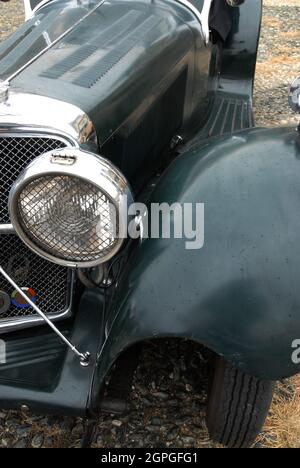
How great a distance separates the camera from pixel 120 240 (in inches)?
57.4

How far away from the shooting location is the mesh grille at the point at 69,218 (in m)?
1.43

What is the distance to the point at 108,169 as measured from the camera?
141 cm

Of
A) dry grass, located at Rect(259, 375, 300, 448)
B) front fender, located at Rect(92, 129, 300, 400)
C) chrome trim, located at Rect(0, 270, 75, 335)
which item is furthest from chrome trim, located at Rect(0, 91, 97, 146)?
dry grass, located at Rect(259, 375, 300, 448)

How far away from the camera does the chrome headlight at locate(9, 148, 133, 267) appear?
4.50 ft

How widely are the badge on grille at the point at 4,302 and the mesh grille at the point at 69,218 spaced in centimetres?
40

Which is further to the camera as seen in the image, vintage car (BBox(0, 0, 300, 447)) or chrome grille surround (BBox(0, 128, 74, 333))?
chrome grille surround (BBox(0, 128, 74, 333))

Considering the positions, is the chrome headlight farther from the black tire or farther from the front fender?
the black tire

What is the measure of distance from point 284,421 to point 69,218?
1.23 metres

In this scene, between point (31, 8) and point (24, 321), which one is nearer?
point (24, 321)

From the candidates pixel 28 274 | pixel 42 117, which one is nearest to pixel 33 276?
pixel 28 274

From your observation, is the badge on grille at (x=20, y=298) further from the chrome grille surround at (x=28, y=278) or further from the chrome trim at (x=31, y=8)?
the chrome trim at (x=31, y=8)

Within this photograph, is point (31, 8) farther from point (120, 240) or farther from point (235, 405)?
point (235, 405)

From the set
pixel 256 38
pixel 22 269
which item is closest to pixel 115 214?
pixel 22 269

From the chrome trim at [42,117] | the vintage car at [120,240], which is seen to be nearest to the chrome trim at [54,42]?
the vintage car at [120,240]
